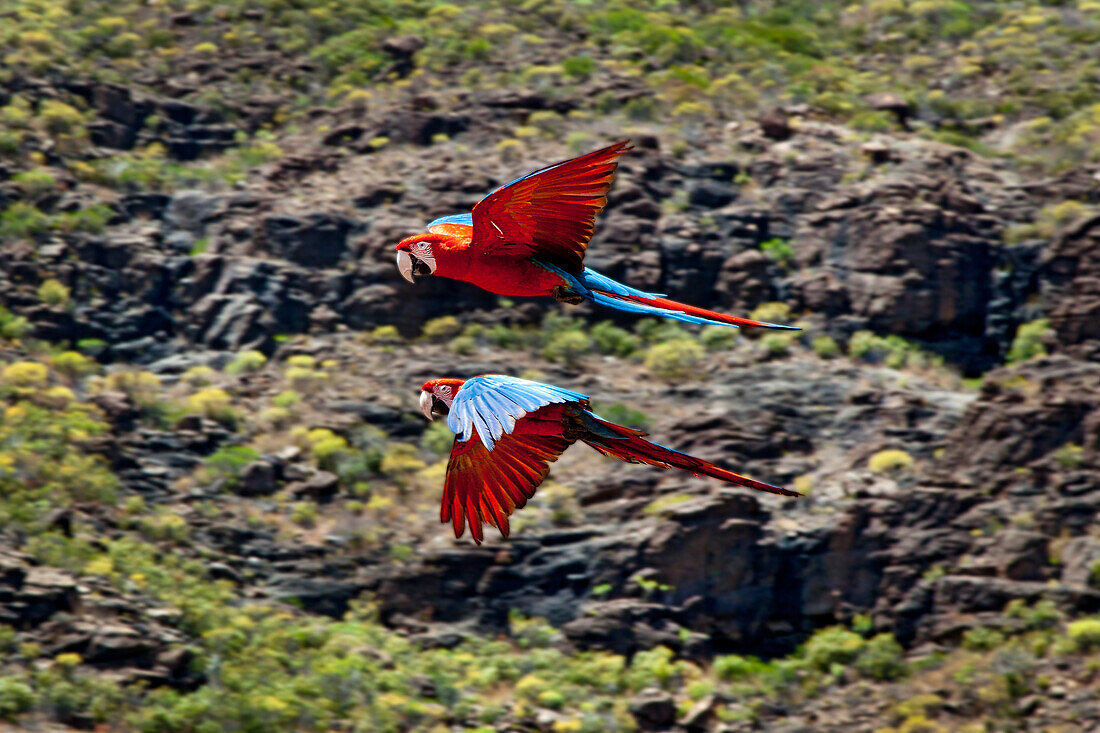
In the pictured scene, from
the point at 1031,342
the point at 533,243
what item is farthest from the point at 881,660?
the point at 533,243

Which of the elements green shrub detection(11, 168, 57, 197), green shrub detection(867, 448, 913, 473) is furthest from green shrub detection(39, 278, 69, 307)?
green shrub detection(867, 448, 913, 473)

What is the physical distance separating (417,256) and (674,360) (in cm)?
1750

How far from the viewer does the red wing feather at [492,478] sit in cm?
591

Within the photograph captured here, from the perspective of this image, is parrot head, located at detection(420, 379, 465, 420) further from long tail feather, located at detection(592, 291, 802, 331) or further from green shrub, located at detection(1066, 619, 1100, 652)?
green shrub, located at detection(1066, 619, 1100, 652)

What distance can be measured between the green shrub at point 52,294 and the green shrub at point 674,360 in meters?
10.6

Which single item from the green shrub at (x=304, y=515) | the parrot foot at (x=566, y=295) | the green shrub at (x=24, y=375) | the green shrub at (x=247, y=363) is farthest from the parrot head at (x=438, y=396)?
the green shrub at (x=247, y=363)

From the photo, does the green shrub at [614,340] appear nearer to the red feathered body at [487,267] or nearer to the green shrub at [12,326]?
the green shrub at [12,326]

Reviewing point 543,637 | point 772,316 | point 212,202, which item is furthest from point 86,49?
point 543,637

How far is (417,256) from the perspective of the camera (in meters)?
5.69

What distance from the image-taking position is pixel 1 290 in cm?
2366

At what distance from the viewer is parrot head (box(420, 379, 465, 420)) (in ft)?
18.8

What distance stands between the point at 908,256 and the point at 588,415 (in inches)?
819

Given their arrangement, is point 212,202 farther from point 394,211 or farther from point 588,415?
point 588,415

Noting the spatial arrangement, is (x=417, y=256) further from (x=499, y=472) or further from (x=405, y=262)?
(x=499, y=472)
